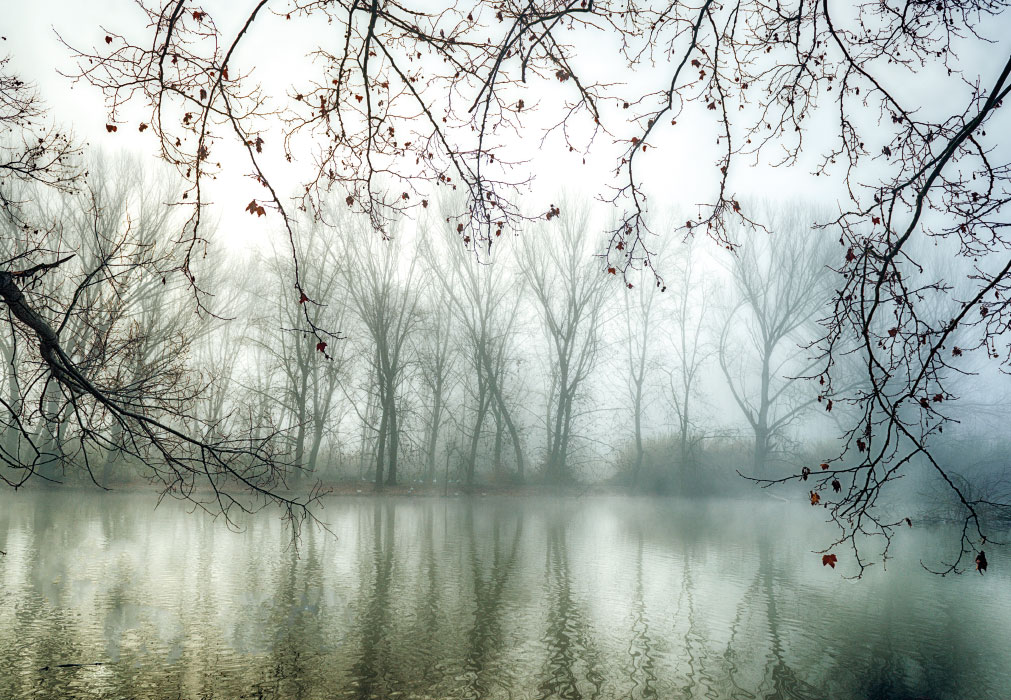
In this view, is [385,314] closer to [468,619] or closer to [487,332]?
[487,332]

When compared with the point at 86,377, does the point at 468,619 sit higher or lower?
lower

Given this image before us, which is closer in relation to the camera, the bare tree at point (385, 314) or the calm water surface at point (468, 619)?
the calm water surface at point (468, 619)

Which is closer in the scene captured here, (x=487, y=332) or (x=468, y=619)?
(x=468, y=619)

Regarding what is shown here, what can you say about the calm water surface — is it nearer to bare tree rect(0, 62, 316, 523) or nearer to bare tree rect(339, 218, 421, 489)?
bare tree rect(0, 62, 316, 523)

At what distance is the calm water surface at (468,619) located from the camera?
5.00 meters

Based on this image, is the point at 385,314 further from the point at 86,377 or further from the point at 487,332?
the point at 86,377

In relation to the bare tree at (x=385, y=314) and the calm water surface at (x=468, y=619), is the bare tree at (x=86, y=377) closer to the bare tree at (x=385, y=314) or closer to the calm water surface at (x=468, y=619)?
the calm water surface at (x=468, y=619)

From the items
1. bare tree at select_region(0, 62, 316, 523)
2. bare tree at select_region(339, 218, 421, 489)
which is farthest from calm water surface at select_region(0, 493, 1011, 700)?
bare tree at select_region(339, 218, 421, 489)

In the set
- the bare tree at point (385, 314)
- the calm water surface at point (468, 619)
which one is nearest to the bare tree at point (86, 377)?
the calm water surface at point (468, 619)

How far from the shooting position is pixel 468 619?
654cm

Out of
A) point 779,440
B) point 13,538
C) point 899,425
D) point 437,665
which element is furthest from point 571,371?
point 899,425

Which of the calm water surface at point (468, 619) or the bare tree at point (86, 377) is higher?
the bare tree at point (86, 377)

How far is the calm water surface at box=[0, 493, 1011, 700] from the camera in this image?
5.00 meters

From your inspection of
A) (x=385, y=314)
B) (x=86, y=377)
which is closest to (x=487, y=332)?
(x=385, y=314)
